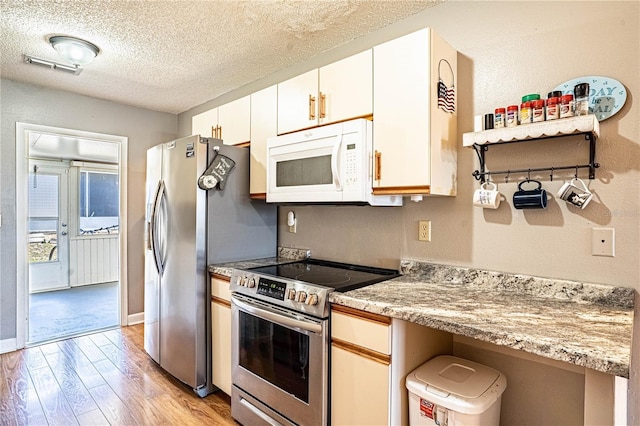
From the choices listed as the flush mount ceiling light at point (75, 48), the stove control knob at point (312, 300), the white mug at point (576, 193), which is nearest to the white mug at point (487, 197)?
the white mug at point (576, 193)

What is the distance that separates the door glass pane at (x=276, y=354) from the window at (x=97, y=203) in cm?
445

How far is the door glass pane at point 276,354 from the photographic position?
5.79ft

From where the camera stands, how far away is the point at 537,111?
1.51 m

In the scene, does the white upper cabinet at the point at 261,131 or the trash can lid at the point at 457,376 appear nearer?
the trash can lid at the point at 457,376

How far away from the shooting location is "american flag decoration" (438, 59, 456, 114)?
5.71 feet

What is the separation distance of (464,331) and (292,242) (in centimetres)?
176

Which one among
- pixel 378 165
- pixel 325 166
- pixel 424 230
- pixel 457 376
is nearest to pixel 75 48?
pixel 325 166

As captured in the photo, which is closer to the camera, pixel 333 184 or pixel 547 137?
pixel 547 137

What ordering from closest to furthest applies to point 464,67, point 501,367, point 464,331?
point 464,331, point 501,367, point 464,67

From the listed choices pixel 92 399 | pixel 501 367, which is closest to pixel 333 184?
pixel 501 367

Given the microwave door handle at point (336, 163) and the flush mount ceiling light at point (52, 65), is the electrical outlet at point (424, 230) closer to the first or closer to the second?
the microwave door handle at point (336, 163)

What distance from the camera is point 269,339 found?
6.35ft

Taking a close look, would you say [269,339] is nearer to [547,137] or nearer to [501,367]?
[501,367]

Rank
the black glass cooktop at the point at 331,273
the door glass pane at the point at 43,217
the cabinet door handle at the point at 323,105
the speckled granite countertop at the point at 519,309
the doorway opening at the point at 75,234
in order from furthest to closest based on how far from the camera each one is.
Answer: the door glass pane at the point at 43,217
the doorway opening at the point at 75,234
the cabinet door handle at the point at 323,105
the black glass cooktop at the point at 331,273
the speckled granite countertop at the point at 519,309
